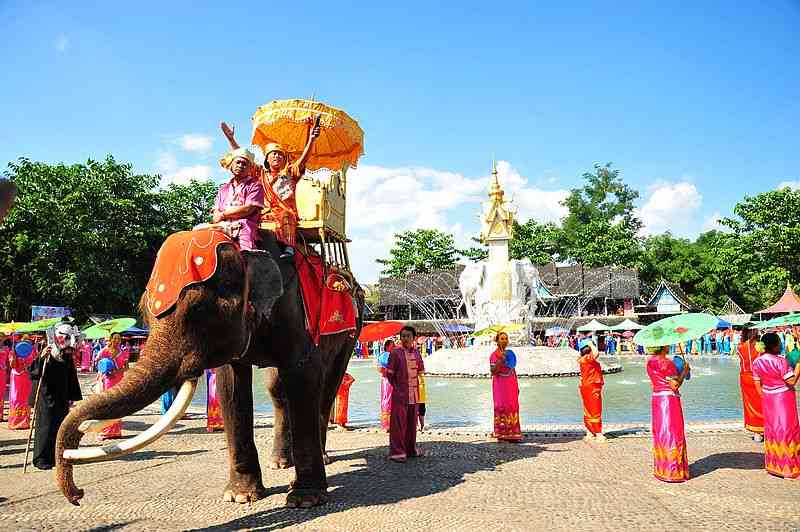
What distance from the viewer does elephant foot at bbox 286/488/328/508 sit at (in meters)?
5.76

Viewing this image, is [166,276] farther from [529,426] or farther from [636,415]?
[636,415]

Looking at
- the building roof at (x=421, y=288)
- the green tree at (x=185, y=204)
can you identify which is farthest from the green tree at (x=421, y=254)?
the green tree at (x=185, y=204)

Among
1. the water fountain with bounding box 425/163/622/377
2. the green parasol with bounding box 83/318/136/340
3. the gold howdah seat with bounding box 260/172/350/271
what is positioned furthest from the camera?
the water fountain with bounding box 425/163/622/377

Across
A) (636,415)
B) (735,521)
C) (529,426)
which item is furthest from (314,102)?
(636,415)

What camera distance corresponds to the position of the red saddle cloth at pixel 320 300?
6109mm

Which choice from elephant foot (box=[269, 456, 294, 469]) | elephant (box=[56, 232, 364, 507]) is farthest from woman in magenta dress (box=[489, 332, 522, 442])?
elephant foot (box=[269, 456, 294, 469])

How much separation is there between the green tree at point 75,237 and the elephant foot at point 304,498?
29999 mm

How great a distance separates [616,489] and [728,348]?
131 ft

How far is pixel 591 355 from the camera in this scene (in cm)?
981

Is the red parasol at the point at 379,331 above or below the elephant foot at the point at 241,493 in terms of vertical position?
above

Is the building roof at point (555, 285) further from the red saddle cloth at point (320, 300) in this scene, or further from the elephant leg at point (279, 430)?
the red saddle cloth at point (320, 300)

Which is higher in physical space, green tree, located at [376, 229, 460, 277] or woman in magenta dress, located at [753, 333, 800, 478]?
green tree, located at [376, 229, 460, 277]

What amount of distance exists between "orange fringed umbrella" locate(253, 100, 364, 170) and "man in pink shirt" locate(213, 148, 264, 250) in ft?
5.66

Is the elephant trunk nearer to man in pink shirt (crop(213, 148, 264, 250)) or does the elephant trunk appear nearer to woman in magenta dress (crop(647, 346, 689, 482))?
man in pink shirt (crop(213, 148, 264, 250))
